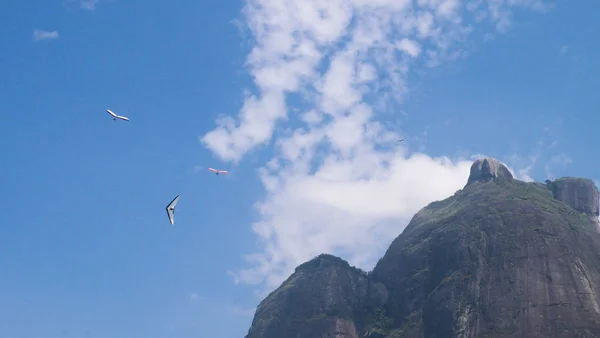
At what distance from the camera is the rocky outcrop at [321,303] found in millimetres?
137375

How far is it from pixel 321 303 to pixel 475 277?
117ft

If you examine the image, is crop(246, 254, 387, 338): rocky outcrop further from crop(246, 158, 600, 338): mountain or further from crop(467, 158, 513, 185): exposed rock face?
crop(467, 158, 513, 185): exposed rock face

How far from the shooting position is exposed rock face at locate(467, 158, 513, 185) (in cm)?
16388

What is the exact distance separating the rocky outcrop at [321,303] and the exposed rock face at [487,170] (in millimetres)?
40727

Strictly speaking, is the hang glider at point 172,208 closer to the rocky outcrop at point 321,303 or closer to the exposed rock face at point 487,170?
the rocky outcrop at point 321,303

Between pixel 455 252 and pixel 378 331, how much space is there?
2413 cm

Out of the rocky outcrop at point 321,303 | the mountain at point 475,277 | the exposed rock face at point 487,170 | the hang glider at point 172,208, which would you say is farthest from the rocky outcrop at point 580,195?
the hang glider at point 172,208

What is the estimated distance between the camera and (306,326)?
5408 inches

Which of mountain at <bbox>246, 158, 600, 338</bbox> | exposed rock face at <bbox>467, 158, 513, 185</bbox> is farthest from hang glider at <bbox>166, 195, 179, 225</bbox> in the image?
exposed rock face at <bbox>467, 158, 513, 185</bbox>

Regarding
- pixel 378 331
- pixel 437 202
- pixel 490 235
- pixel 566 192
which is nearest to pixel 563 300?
pixel 490 235

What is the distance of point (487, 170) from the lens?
165 meters

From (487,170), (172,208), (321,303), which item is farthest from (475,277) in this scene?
(172,208)

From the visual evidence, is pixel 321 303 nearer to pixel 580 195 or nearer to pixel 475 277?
pixel 475 277

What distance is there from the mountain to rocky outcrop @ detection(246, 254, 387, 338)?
29 cm
